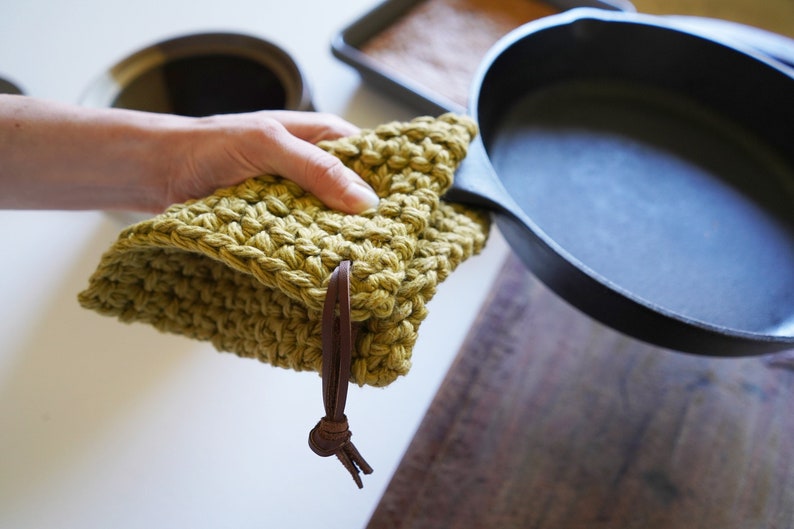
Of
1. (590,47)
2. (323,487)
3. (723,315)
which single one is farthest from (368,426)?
(590,47)

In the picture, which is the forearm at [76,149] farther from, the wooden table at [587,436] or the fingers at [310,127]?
the wooden table at [587,436]

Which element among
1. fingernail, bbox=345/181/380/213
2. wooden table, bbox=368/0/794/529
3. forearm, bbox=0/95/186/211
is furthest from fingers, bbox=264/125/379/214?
wooden table, bbox=368/0/794/529

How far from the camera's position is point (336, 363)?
322mm

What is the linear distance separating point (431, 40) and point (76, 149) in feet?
1.35

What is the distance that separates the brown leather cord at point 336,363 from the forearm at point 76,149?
0.67 ft

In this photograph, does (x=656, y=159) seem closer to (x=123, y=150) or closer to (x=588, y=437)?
(x=588, y=437)

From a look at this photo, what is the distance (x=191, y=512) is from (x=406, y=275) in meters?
0.25

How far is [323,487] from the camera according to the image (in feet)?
1.47

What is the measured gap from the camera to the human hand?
368 millimetres

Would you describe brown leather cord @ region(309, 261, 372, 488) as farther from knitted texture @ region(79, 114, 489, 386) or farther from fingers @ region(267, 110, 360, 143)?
fingers @ region(267, 110, 360, 143)

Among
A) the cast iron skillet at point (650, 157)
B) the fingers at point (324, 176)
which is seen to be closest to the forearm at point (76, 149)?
the fingers at point (324, 176)

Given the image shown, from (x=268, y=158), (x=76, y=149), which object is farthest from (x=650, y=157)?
(x=76, y=149)

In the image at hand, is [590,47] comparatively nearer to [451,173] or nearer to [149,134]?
[451,173]

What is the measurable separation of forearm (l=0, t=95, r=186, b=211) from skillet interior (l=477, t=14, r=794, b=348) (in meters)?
0.27
